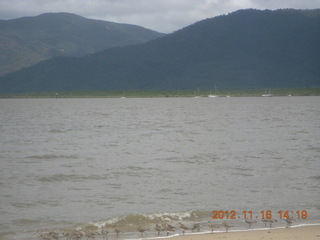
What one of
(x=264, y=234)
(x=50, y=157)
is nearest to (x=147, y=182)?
(x=264, y=234)

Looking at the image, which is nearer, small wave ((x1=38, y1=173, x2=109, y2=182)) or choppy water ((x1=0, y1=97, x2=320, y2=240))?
choppy water ((x1=0, y1=97, x2=320, y2=240))

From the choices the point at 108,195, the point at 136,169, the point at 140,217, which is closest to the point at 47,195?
the point at 108,195

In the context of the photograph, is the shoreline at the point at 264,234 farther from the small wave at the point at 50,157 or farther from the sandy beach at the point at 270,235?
the small wave at the point at 50,157

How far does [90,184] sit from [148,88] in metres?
182

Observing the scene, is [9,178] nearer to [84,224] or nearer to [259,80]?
[84,224]

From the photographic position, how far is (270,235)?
11.5 metres
